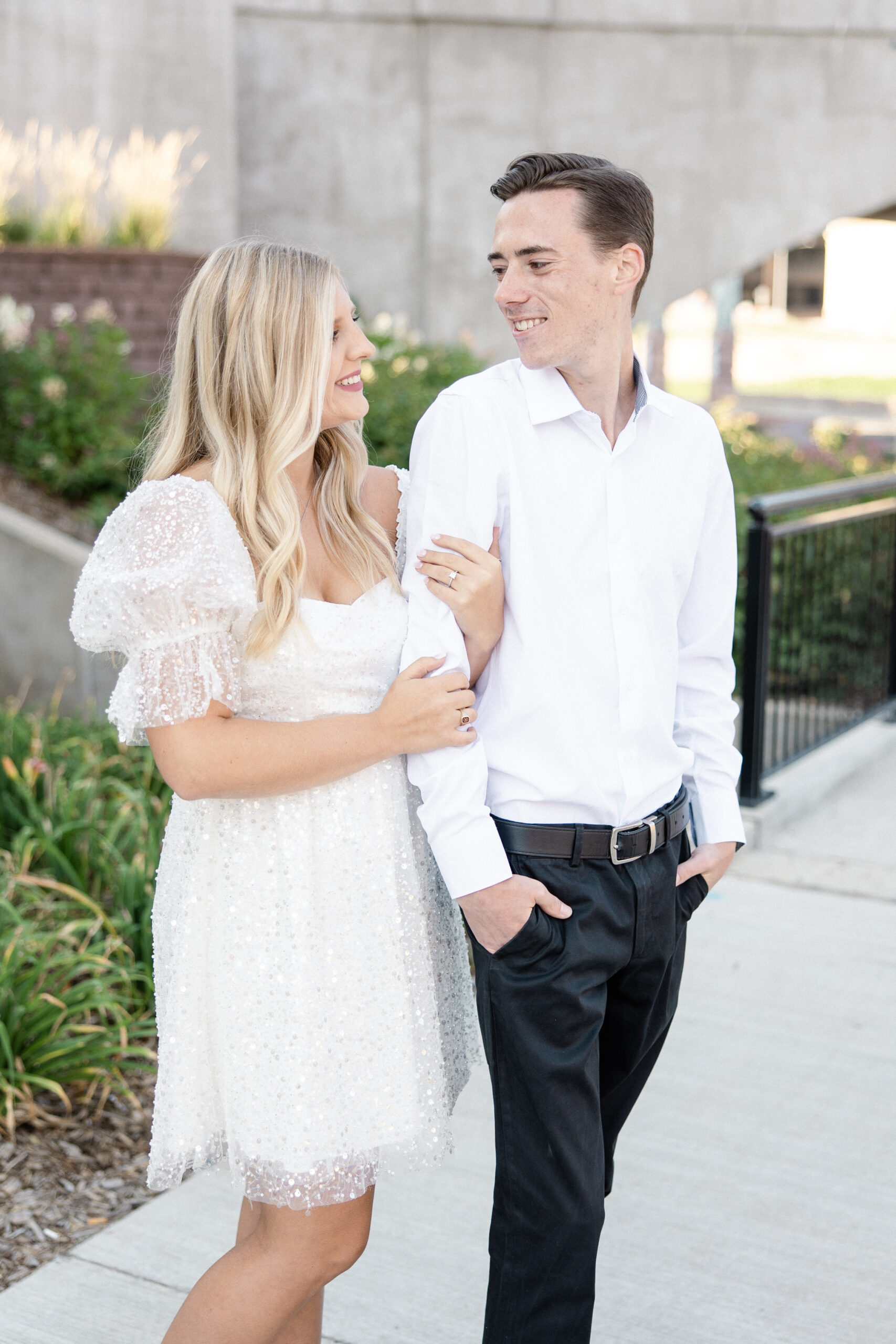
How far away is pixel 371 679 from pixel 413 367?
6831 millimetres

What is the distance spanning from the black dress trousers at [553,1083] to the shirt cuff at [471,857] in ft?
0.30

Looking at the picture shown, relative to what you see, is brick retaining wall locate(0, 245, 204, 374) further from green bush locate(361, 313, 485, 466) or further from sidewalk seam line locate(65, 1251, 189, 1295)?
sidewalk seam line locate(65, 1251, 189, 1295)

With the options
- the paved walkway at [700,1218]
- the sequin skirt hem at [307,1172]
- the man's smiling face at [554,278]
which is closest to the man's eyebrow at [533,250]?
the man's smiling face at [554,278]

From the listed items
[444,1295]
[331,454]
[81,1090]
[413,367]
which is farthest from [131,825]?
[413,367]

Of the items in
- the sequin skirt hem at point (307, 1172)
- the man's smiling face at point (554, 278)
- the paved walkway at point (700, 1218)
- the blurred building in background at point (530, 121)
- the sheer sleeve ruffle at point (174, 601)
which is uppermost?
the blurred building in background at point (530, 121)

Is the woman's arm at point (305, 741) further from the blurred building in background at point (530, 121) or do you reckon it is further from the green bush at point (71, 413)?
the blurred building in background at point (530, 121)

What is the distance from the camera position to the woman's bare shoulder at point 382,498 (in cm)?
234

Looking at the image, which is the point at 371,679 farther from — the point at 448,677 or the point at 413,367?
the point at 413,367

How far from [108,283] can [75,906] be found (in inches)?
246

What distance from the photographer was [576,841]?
6.77 ft

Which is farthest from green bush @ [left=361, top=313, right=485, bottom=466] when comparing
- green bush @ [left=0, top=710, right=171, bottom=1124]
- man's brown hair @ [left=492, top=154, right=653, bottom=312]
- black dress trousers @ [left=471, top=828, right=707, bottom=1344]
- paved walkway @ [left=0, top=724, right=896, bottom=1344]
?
black dress trousers @ [left=471, top=828, right=707, bottom=1344]

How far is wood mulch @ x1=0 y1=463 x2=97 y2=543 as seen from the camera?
7691 millimetres

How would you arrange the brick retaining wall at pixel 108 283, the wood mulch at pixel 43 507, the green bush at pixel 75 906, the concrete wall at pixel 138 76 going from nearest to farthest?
the green bush at pixel 75 906 < the wood mulch at pixel 43 507 < the brick retaining wall at pixel 108 283 < the concrete wall at pixel 138 76

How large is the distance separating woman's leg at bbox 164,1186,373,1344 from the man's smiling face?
1.32 m
